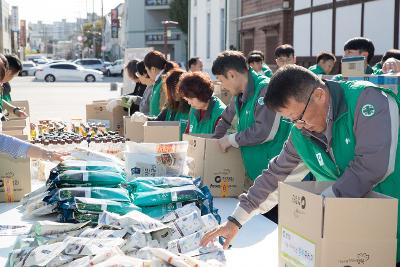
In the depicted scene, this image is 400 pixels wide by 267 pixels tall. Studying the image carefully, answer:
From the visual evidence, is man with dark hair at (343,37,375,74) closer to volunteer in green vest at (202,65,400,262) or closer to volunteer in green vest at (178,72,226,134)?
volunteer in green vest at (178,72,226,134)

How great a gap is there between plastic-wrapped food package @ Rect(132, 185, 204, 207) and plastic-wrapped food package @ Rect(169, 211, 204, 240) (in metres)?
0.31

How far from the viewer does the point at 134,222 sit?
2785 mm

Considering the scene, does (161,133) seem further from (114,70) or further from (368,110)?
(114,70)

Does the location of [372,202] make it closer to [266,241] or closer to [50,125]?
[266,241]

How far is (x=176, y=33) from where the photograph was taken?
48250 mm

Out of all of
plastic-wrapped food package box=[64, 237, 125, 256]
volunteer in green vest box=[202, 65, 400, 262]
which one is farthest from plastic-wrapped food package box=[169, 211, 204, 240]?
volunteer in green vest box=[202, 65, 400, 262]

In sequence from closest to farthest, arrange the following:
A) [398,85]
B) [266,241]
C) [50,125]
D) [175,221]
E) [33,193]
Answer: [175,221] < [266,241] < [33,193] < [398,85] < [50,125]

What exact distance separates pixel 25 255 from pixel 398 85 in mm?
2541

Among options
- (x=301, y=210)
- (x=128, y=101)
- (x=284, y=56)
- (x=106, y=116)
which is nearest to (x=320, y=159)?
(x=301, y=210)

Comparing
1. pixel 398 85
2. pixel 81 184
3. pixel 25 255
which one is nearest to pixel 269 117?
pixel 398 85

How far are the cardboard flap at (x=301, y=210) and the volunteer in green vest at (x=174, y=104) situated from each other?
2701 mm

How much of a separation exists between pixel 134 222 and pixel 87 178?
649 millimetres

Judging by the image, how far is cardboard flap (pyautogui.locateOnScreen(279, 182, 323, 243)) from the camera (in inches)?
80.9

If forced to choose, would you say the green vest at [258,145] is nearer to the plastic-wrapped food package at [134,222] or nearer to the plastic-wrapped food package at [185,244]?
the plastic-wrapped food package at [134,222]
